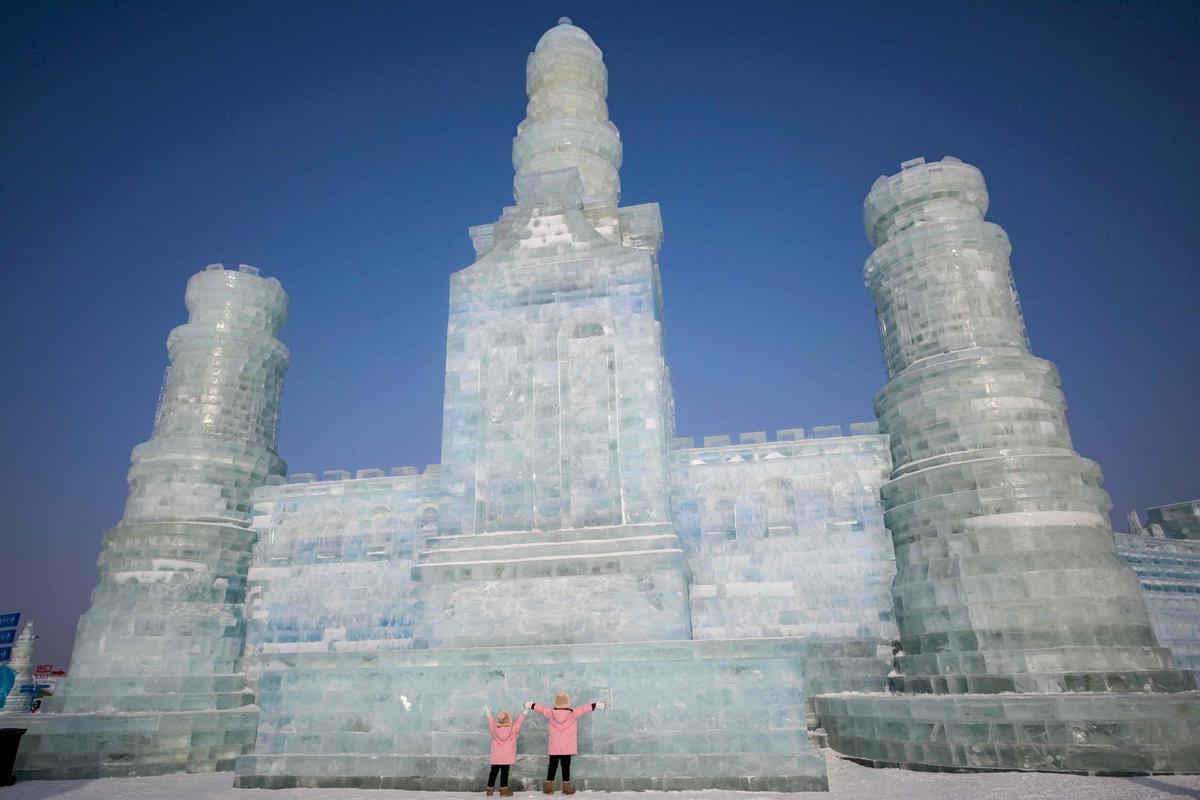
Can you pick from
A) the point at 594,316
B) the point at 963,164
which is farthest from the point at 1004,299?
the point at 594,316

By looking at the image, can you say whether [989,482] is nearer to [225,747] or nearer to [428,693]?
[428,693]

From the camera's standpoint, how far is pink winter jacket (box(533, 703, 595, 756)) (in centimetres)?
995

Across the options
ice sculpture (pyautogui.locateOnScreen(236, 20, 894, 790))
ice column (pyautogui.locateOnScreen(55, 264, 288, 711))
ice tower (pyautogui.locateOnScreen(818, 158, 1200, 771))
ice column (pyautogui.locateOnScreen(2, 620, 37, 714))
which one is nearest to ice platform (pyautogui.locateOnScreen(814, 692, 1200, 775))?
ice tower (pyautogui.locateOnScreen(818, 158, 1200, 771))

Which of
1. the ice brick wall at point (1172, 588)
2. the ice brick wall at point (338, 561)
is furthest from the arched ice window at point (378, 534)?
the ice brick wall at point (1172, 588)

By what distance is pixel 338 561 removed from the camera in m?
19.5

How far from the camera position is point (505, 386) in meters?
16.1

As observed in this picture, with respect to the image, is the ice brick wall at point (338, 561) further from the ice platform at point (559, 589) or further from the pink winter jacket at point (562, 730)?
the pink winter jacket at point (562, 730)

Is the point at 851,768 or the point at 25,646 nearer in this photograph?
the point at 851,768

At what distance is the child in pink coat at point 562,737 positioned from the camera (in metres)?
9.94

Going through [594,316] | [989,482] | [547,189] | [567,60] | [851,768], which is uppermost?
[567,60]

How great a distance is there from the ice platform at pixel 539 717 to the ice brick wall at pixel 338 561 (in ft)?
22.0

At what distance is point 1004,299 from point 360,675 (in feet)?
55.3

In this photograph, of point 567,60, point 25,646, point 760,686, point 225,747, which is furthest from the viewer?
point 25,646

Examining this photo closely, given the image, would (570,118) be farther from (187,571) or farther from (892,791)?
(892,791)
